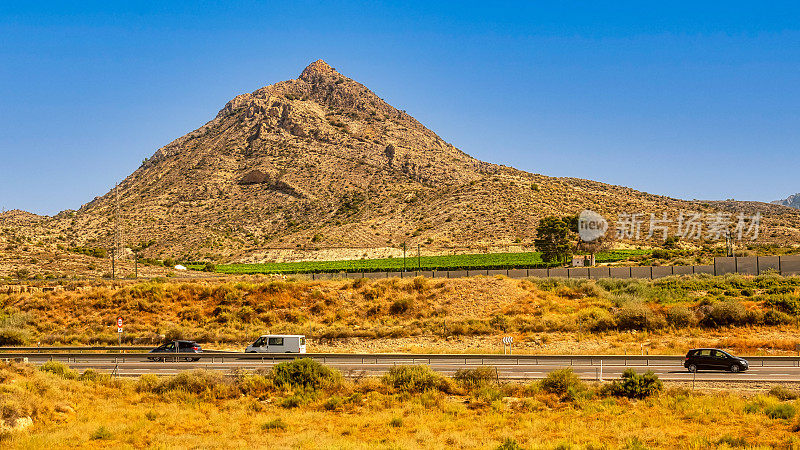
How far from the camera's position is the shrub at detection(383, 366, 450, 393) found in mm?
27531

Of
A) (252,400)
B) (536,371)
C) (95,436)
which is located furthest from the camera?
(536,371)

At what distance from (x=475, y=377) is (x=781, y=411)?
11.7 metres

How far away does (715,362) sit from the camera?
30516 millimetres

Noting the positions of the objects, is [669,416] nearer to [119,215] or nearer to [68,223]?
[119,215]

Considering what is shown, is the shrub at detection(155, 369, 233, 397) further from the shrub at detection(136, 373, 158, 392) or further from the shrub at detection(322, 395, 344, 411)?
the shrub at detection(322, 395, 344, 411)

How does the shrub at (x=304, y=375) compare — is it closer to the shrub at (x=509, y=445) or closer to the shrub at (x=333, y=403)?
the shrub at (x=333, y=403)

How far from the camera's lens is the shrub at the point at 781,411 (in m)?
21.5

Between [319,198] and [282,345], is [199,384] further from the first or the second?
[319,198]

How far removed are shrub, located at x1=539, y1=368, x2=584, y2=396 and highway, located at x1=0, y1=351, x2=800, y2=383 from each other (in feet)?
8.31

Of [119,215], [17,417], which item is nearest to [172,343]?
[17,417]

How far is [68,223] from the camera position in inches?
5817

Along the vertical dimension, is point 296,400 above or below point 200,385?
below

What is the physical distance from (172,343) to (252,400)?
48.0ft

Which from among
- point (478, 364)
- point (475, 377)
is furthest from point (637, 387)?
point (478, 364)
